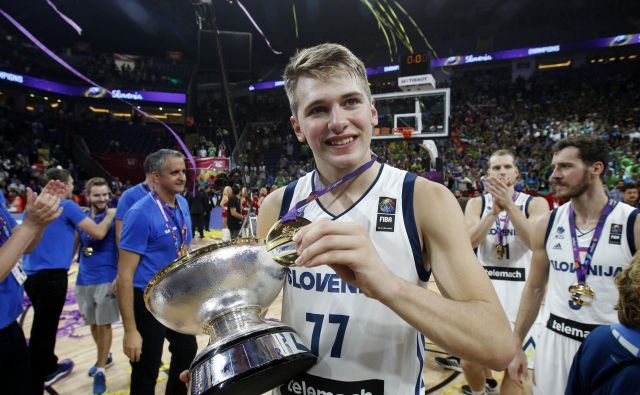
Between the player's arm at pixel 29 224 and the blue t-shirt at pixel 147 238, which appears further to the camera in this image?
the blue t-shirt at pixel 147 238

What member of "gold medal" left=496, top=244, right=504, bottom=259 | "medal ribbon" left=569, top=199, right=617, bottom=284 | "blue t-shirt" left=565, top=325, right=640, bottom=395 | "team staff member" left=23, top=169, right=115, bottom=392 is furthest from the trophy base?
"team staff member" left=23, top=169, right=115, bottom=392

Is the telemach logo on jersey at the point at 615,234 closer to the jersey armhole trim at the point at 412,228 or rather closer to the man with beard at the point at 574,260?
the man with beard at the point at 574,260

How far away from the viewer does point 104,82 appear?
997 inches

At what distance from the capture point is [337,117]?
118 cm

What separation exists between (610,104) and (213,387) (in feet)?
77.8

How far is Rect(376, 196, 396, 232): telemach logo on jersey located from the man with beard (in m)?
1.55

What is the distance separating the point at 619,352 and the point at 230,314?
1393 mm

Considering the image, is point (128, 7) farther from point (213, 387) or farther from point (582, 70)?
point (213, 387)

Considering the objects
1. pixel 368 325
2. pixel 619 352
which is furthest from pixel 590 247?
pixel 368 325

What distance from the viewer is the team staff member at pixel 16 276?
183cm

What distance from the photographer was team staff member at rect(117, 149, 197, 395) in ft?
8.93

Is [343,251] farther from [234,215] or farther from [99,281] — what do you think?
[234,215]

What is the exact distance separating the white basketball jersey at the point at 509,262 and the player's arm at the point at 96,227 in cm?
353

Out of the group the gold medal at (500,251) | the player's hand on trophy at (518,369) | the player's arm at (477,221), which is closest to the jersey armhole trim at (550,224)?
the player's arm at (477,221)
